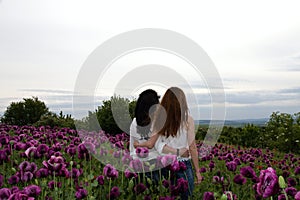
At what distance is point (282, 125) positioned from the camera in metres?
19.5

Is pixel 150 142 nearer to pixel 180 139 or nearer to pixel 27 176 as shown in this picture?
pixel 180 139

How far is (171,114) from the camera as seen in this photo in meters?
5.39

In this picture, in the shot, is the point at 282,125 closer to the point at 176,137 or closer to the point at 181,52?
the point at 181,52

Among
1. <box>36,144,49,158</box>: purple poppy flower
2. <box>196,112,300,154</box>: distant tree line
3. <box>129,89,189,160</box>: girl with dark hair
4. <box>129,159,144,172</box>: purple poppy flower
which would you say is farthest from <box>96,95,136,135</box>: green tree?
<box>129,159,144,172</box>: purple poppy flower

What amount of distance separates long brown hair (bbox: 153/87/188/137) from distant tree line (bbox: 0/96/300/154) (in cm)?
945

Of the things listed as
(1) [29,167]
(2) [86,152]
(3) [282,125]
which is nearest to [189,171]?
(2) [86,152]

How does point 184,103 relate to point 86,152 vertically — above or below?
above

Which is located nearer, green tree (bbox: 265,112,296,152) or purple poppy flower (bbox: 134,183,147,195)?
purple poppy flower (bbox: 134,183,147,195)

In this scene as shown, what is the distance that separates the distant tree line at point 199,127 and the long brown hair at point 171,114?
372 inches

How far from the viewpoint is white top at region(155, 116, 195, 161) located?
543cm

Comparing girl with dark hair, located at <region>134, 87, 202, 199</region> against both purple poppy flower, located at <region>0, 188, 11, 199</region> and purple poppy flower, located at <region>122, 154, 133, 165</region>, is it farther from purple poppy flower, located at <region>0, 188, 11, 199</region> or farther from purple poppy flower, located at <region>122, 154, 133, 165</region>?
purple poppy flower, located at <region>0, 188, 11, 199</region>

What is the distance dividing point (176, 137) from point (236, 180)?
37.6 inches

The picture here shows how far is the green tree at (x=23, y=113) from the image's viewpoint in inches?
831

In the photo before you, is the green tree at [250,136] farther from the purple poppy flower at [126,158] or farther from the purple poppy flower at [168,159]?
the purple poppy flower at [168,159]
